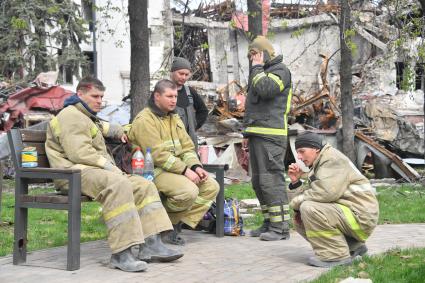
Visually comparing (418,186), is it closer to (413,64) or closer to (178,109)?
(413,64)

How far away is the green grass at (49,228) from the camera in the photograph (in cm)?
705

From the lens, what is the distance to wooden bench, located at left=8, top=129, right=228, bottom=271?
544 centimetres

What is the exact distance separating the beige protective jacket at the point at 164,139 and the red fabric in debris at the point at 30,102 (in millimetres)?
12201

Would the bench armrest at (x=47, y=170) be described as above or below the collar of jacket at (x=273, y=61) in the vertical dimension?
below

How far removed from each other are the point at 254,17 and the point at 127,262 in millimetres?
8713

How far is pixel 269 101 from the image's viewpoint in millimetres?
7191

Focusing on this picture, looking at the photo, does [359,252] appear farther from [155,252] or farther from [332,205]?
[155,252]

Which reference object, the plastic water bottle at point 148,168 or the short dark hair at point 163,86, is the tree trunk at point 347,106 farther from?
the plastic water bottle at point 148,168

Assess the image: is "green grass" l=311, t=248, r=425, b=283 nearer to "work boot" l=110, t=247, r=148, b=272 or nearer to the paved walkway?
the paved walkway

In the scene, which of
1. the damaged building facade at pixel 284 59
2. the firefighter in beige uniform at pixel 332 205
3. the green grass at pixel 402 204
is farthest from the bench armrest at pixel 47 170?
the damaged building facade at pixel 284 59

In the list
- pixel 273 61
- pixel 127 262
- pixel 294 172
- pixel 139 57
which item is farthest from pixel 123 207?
pixel 139 57

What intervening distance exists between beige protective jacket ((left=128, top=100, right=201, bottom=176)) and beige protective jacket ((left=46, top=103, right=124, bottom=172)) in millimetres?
691

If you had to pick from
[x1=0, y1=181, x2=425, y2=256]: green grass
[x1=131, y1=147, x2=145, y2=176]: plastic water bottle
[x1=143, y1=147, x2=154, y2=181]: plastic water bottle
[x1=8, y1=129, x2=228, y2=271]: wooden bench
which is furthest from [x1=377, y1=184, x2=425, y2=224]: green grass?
[x1=8, y1=129, x2=228, y2=271]: wooden bench

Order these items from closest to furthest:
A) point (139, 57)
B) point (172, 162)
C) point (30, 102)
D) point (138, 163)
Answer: point (138, 163), point (172, 162), point (139, 57), point (30, 102)
